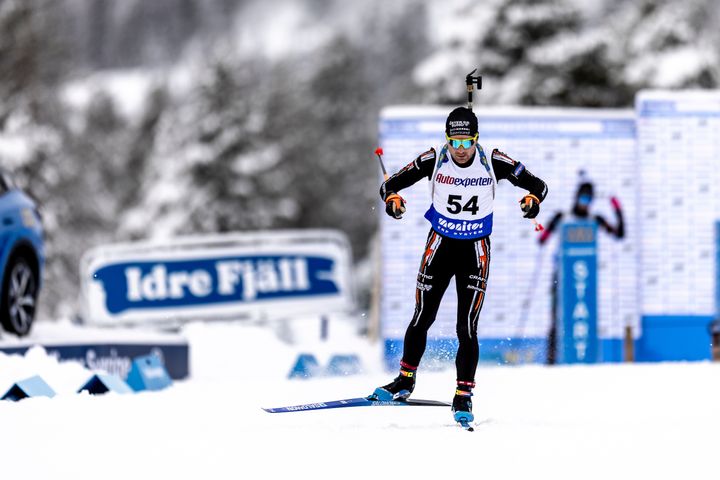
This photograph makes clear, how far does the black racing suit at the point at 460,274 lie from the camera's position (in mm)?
6680

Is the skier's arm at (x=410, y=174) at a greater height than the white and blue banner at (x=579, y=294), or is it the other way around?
the skier's arm at (x=410, y=174)

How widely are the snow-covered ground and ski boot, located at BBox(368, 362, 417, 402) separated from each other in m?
0.14

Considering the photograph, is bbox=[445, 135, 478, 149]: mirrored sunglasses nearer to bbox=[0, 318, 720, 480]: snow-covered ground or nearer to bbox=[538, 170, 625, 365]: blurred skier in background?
bbox=[0, 318, 720, 480]: snow-covered ground

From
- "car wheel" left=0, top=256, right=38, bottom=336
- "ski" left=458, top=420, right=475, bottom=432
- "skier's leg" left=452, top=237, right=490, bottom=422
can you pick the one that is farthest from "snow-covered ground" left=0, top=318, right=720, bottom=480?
"car wheel" left=0, top=256, right=38, bottom=336

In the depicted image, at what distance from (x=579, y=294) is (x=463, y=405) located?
727cm

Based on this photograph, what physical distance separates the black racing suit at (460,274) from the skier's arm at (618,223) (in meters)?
7.01

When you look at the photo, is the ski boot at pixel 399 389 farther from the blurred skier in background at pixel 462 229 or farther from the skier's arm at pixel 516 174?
the skier's arm at pixel 516 174

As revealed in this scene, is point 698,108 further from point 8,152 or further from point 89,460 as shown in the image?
point 8,152

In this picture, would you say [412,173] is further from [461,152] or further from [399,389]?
[399,389]

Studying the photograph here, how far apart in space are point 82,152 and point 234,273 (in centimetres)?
2180

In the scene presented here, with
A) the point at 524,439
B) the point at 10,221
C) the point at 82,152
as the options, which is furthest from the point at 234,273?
the point at 82,152

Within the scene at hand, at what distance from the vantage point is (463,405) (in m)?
6.46

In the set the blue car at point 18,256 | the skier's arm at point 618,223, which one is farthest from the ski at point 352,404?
the skier's arm at point 618,223

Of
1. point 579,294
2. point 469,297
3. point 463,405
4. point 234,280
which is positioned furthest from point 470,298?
point 234,280
